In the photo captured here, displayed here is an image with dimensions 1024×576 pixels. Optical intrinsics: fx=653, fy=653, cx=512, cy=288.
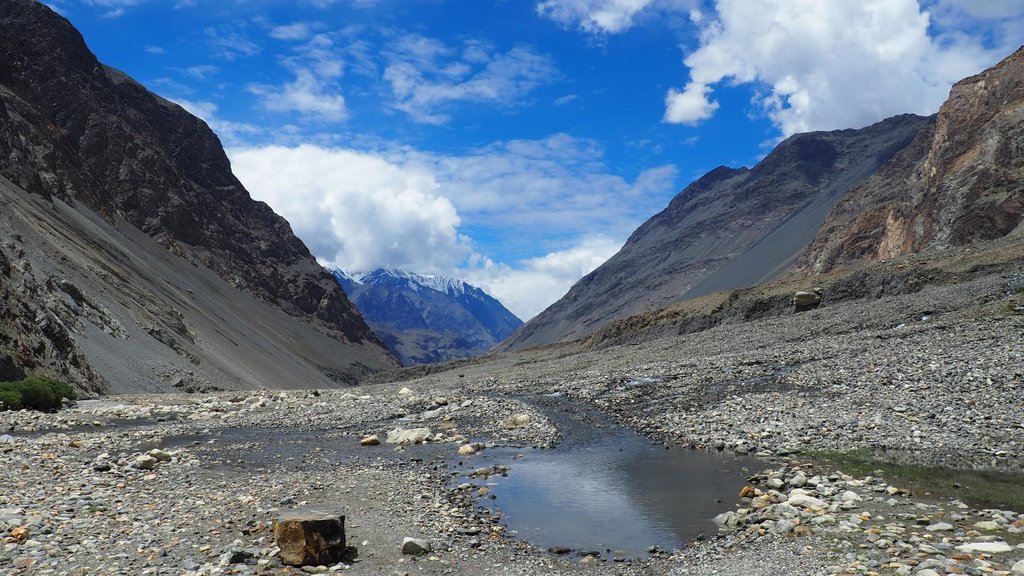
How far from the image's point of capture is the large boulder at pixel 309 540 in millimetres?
10469

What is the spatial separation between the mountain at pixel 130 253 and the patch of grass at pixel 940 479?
3870 cm

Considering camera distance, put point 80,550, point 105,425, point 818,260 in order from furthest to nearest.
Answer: point 818,260, point 105,425, point 80,550

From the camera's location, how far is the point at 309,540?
34.4 feet

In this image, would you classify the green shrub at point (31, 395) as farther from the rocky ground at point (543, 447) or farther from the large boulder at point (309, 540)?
the large boulder at point (309, 540)

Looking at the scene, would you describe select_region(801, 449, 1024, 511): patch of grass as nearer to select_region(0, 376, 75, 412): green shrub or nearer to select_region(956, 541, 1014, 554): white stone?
select_region(956, 541, 1014, 554): white stone

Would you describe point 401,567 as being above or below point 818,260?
below

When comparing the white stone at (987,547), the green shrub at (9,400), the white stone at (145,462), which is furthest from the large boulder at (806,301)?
the green shrub at (9,400)

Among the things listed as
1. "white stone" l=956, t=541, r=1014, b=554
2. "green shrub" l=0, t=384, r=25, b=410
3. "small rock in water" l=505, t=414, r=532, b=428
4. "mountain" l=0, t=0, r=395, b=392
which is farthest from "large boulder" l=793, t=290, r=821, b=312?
"green shrub" l=0, t=384, r=25, b=410

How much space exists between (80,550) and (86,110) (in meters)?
151

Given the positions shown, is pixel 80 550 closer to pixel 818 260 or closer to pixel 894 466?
pixel 894 466

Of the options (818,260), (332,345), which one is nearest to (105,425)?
(818,260)

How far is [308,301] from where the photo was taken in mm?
183375

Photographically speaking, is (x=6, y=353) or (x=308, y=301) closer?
(x=6, y=353)

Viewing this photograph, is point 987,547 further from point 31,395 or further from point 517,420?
point 31,395
